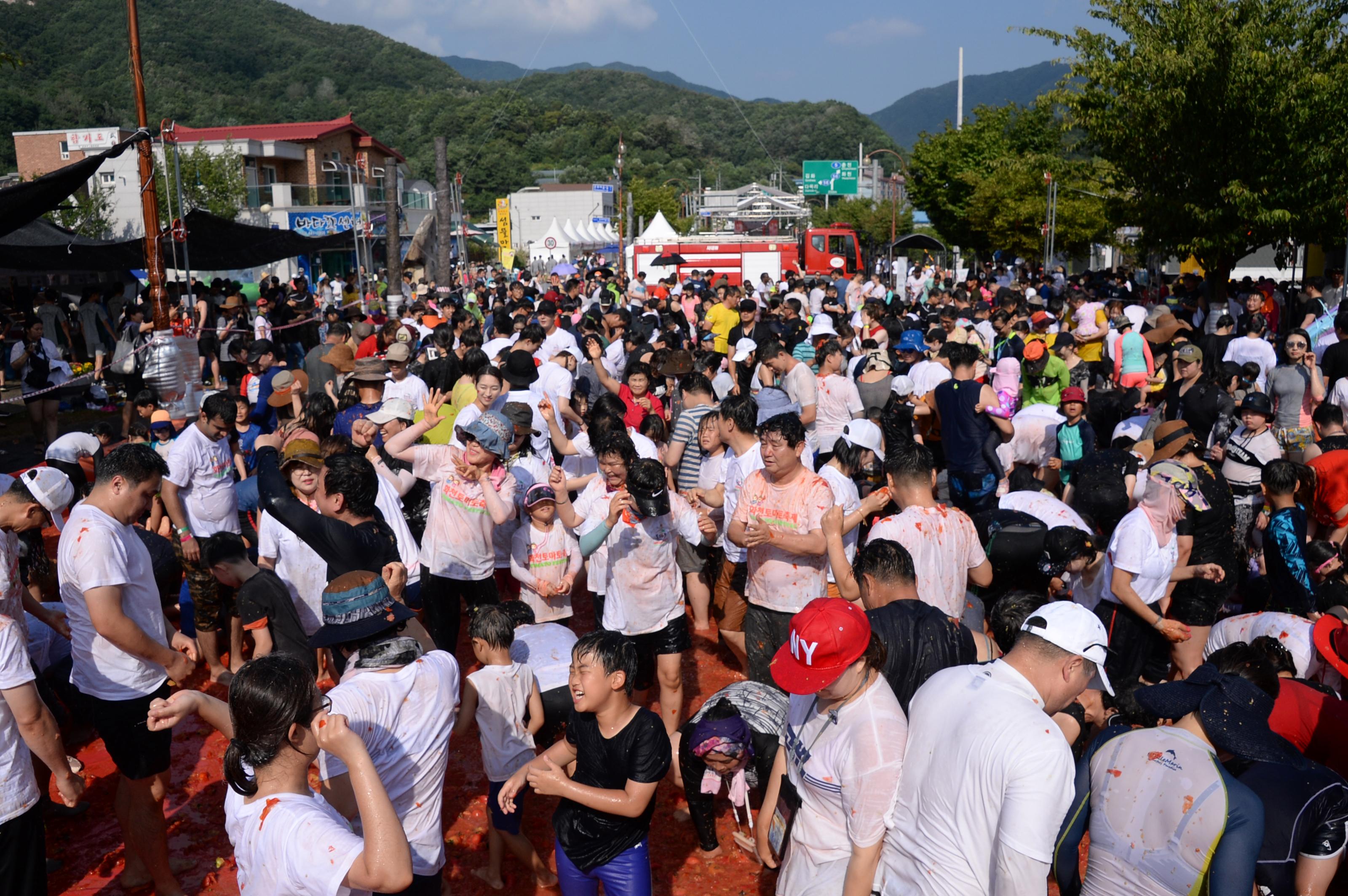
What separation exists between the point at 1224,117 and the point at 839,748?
15.3 meters

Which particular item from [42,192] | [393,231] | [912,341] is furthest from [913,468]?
[393,231]

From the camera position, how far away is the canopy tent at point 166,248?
12867 mm

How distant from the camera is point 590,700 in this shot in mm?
3111

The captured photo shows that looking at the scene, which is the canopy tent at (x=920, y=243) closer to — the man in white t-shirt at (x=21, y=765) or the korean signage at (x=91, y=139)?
the man in white t-shirt at (x=21, y=765)

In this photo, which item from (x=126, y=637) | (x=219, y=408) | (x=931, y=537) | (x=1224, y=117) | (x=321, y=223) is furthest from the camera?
(x=321, y=223)

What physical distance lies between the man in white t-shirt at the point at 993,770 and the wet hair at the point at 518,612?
2020mm

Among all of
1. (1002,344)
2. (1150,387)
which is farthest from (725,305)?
(1150,387)

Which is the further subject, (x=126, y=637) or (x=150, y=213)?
(x=150, y=213)

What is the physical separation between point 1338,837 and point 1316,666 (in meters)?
1.43

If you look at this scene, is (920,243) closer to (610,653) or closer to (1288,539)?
(1288,539)

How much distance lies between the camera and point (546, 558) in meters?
4.96

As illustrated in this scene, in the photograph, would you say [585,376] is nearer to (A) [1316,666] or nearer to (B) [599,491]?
(B) [599,491]

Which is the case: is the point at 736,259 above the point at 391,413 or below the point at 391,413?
above

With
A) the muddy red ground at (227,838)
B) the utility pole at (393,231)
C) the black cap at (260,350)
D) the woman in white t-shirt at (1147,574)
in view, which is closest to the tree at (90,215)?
the utility pole at (393,231)
